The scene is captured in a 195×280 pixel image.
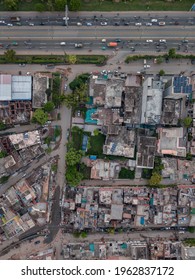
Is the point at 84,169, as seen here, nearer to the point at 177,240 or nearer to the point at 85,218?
the point at 85,218

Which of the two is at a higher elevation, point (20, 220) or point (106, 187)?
point (106, 187)

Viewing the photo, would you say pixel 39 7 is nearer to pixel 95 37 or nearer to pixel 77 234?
pixel 95 37

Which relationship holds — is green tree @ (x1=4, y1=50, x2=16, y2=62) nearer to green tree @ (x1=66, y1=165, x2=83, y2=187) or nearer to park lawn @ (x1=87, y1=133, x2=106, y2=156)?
park lawn @ (x1=87, y1=133, x2=106, y2=156)

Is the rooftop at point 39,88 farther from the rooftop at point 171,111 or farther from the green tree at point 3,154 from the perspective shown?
the rooftop at point 171,111

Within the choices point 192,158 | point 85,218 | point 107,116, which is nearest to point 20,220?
point 85,218

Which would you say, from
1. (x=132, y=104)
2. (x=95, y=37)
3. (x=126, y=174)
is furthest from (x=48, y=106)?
(x=126, y=174)

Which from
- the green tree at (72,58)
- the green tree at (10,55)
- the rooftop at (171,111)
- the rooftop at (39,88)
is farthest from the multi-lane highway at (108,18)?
the rooftop at (171,111)

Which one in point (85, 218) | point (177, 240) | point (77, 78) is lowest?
point (177, 240)
